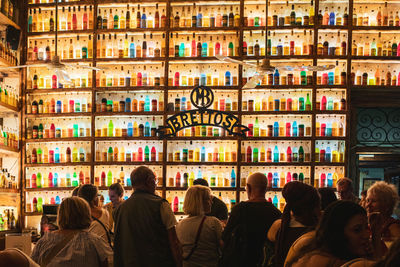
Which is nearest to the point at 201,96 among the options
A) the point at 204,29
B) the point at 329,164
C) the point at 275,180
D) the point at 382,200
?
the point at 204,29

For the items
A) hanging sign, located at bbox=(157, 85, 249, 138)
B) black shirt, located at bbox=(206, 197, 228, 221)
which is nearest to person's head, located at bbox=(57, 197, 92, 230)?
black shirt, located at bbox=(206, 197, 228, 221)

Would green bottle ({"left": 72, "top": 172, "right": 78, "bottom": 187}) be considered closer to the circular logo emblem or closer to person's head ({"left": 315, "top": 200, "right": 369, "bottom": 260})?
the circular logo emblem

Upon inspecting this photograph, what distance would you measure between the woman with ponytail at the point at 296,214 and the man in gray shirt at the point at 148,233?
0.95m

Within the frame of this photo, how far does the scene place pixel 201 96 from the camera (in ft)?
23.4

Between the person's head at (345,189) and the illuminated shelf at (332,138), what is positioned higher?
the illuminated shelf at (332,138)

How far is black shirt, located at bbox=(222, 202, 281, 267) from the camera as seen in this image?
3.51 metres

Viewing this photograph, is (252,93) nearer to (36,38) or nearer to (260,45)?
(260,45)

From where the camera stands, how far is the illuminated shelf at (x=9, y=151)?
685 centimetres

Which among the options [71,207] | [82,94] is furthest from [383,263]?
[82,94]

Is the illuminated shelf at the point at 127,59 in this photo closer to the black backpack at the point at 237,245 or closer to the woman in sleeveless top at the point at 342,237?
the black backpack at the point at 237,245

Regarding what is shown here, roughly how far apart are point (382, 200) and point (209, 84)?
438 cm

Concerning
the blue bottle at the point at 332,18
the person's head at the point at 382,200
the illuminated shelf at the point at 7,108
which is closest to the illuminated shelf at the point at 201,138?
the blue bottle at the point at 332,18

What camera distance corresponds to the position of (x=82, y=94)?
765 cm

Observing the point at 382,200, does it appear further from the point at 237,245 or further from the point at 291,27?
the point at 291,27
